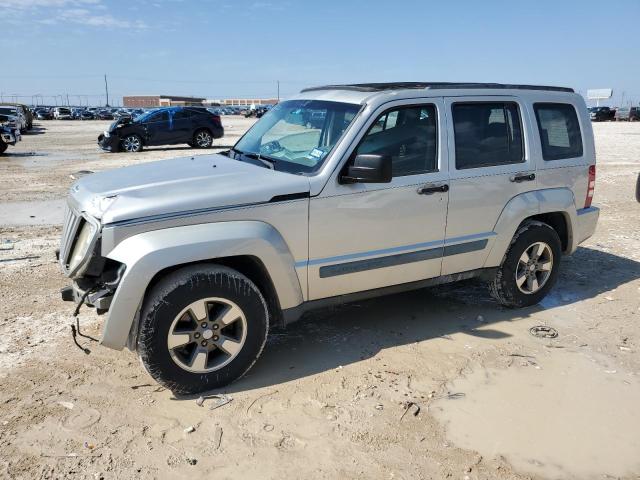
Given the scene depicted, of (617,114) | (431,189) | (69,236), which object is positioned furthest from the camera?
(617,114)

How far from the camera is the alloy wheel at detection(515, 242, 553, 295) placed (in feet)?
16.6

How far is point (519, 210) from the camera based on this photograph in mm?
4801

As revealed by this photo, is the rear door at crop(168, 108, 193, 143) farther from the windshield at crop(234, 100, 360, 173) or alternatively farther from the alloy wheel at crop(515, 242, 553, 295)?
the alloy wheel at crop(515, 242, 553, 295)

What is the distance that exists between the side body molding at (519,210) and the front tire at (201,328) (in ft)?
7.31

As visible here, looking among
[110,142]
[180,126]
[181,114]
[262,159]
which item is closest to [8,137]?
[110,142]

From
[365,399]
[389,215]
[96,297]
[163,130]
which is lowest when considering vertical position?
[365,399]

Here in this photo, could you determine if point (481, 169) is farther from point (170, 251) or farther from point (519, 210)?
point (170, 251)

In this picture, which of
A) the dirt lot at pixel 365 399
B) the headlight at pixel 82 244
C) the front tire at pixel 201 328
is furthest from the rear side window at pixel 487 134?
the headlight at pixel 82 244

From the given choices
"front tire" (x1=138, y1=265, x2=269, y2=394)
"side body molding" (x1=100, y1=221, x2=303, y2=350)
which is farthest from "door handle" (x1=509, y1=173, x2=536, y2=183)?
"front tire" (x1=138, y1=265, x2=269, y2=394)

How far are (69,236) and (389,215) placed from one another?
229 cm

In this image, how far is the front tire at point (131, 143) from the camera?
20156 mm

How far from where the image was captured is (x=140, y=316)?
345 cm

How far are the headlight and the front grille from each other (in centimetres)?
3

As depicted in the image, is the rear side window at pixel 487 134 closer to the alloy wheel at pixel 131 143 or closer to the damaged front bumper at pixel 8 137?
the alloy wheel at pixel 131 143
